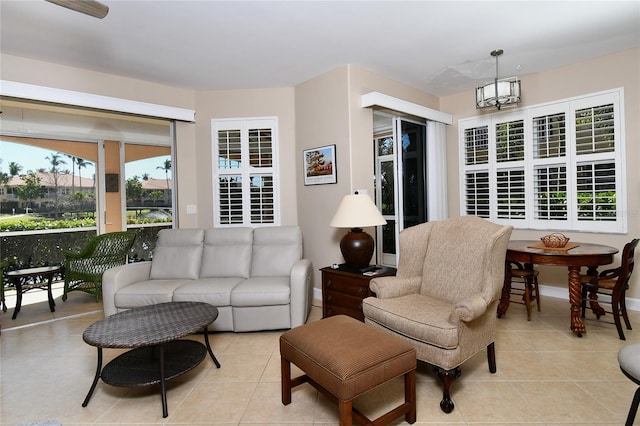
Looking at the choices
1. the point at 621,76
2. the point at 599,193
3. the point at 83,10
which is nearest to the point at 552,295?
the point at 599,193

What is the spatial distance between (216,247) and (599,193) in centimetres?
433

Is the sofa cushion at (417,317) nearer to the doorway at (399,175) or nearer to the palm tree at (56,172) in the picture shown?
the doorway at (399,175)

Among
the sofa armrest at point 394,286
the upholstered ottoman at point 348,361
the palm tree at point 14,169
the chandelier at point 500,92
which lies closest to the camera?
the upholstered ottoman at point 348,361

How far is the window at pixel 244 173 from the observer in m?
4.50

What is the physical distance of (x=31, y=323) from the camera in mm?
3740

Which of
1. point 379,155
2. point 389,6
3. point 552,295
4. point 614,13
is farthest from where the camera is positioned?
point 379,155

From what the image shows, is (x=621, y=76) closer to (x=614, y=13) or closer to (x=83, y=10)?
(x=614, y=13)

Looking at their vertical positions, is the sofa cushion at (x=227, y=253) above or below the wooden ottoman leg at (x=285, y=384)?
above

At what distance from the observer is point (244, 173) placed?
14.8 ft

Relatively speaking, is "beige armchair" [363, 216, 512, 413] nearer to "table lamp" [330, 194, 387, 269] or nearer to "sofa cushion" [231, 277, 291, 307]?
"table lamp" [330, 194, 387, 269]

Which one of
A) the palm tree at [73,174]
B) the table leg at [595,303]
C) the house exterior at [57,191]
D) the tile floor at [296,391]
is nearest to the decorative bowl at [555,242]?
the table leg at [595,303]

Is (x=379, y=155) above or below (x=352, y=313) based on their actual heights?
above

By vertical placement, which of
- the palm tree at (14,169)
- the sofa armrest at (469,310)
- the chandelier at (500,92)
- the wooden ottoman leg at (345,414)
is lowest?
the wooden ottoman leg at (345,414)

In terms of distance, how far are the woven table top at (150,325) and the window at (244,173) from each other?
1960 millimetres
